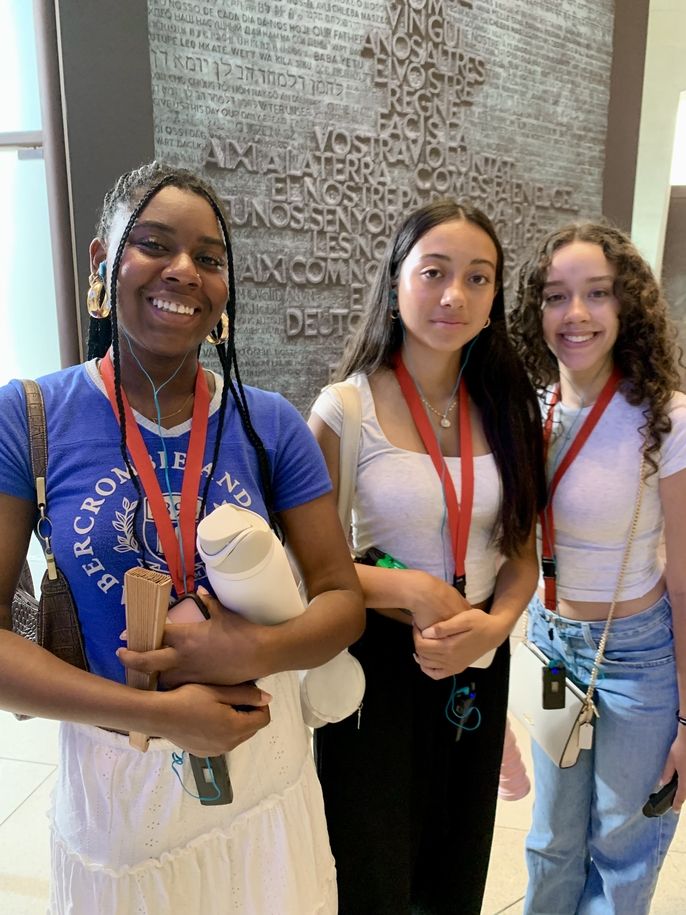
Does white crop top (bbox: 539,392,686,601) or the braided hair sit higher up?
the braided hair

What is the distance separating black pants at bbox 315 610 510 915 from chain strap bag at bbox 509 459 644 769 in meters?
0.12

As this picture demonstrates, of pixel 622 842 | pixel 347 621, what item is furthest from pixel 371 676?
pixel 622 842

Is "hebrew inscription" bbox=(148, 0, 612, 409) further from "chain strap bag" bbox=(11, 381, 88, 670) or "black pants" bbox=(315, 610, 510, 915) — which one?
"chain strap bag" bbox=(11, 381, 88, 670)

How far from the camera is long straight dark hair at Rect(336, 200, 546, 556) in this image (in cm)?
155

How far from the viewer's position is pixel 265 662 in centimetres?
102

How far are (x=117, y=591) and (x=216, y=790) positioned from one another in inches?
13.9

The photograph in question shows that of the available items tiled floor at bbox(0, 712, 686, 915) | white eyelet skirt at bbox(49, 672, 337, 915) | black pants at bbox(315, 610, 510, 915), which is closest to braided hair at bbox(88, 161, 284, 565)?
white eyelet skirt at bbox(49, 672, 337, 915)

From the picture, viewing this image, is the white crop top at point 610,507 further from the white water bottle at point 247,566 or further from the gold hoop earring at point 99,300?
the gold hoop earring at point 99,300

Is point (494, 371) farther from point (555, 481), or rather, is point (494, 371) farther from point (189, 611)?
point (189, 611)

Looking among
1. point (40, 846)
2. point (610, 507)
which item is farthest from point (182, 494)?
point (40, 846)

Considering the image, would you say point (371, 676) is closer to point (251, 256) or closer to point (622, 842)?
point (622, 842)

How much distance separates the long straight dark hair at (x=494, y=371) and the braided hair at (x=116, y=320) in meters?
0.50

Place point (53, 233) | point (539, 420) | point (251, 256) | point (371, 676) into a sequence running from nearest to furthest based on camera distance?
point (371, 676) < point (539, 420) < point (53, 233) < point (251, 256)

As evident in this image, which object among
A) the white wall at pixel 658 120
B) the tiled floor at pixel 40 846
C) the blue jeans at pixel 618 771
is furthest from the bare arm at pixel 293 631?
the white wall at pixel 658 120
